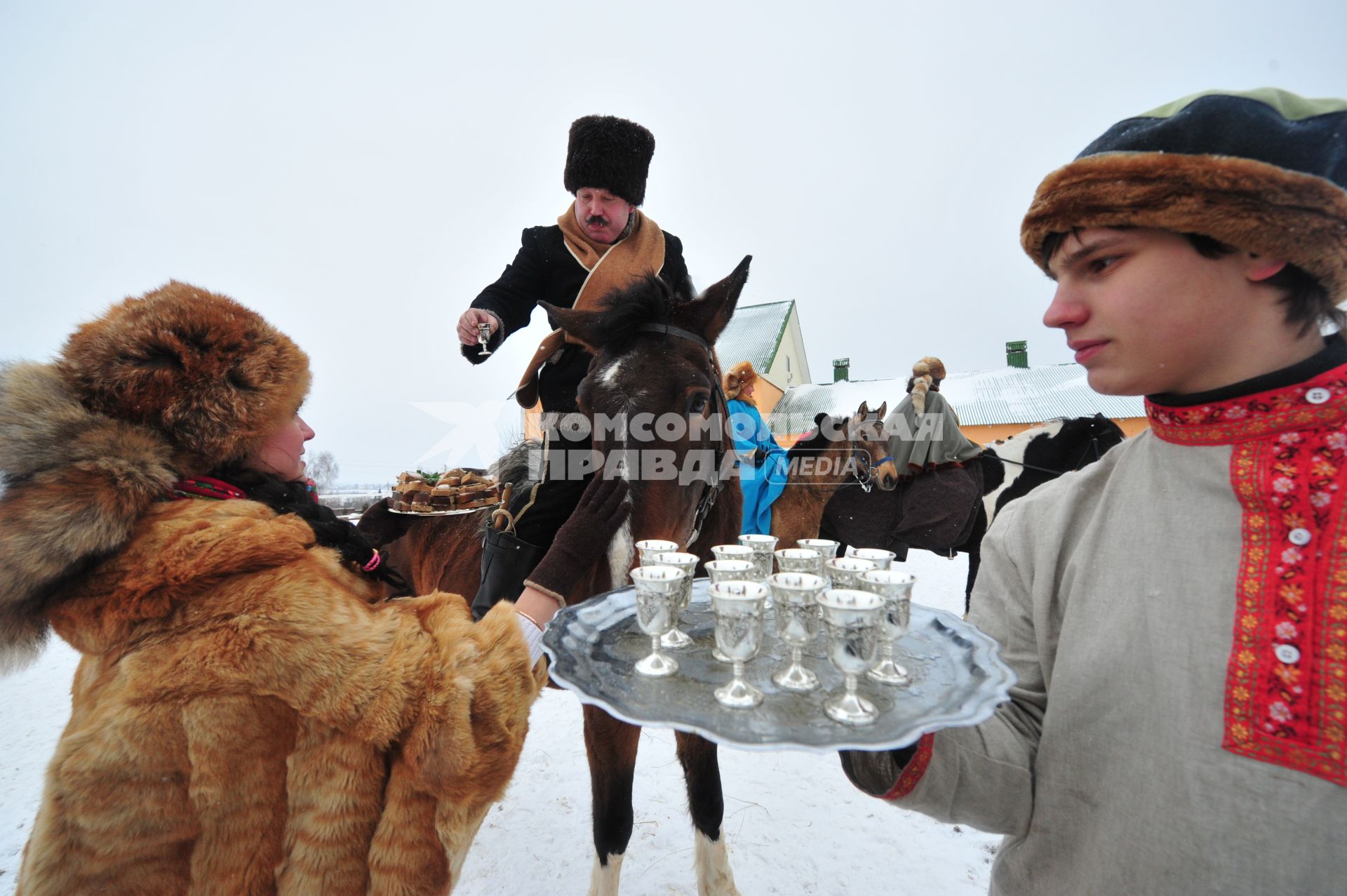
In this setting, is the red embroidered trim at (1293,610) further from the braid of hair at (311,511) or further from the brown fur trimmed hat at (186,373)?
the brown fur trimmed hat at (186,373)

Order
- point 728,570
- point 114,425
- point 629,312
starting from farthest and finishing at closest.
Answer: point 629,312
point 728,570
point 114,425

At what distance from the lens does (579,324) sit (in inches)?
103

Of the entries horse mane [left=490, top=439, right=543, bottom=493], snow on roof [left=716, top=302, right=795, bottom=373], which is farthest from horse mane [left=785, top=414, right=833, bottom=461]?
snow on roof [left=716, top=302, right=795, bottom=373]

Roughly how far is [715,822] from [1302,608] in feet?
8.68

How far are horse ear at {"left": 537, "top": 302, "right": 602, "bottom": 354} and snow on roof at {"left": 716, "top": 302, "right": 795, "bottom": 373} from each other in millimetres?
22059

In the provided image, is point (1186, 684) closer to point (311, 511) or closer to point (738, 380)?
point (311, 511)

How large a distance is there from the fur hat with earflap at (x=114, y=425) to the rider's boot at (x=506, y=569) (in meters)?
1.31

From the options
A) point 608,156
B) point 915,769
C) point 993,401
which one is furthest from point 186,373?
point 993,401

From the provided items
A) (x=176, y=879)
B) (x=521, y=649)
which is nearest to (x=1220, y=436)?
(x=521, y=649)

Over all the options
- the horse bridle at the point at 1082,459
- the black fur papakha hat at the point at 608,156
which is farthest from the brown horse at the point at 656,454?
the horse bridle at the point at 1082,459

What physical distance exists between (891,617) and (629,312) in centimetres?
179

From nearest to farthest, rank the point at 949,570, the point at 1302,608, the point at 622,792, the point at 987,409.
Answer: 1. the point at 1302,608
2. the point at 622,792
3. the point at 949,570
4. the point at 987,409

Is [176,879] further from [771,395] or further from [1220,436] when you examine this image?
[771,395]

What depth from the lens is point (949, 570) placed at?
10117 millimetres
